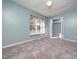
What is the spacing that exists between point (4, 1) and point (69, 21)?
12.9 ft

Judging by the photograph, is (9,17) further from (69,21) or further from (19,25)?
(69,21)

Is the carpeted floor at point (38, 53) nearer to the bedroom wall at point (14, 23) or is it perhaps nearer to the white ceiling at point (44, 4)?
the bedroom wall at point (14, 23)

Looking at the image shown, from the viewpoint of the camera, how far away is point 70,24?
4094 mm

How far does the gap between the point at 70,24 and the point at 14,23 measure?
3.52m

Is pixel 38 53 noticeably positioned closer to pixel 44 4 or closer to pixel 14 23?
pixel 14 23

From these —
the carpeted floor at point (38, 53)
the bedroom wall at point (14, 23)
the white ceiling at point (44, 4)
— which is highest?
the white ceiling at point (44, 4)

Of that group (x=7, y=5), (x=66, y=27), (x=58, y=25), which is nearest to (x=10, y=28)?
(x=7, y=5)

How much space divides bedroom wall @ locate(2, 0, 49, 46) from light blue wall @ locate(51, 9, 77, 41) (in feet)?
8.76

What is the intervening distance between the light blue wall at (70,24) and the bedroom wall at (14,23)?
2.67 metres

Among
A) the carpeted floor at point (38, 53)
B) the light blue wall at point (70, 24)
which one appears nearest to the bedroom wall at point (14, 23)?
the carpeted floor at point (38, 53)

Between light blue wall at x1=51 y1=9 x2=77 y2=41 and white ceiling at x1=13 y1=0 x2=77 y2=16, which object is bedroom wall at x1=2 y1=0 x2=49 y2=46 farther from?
light blue wall at x1=51 y1=9 x2=77 y2=41

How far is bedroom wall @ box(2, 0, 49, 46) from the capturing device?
8.13ft

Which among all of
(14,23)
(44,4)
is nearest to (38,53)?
(14,23)

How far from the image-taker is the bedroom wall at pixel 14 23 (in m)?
2.48
